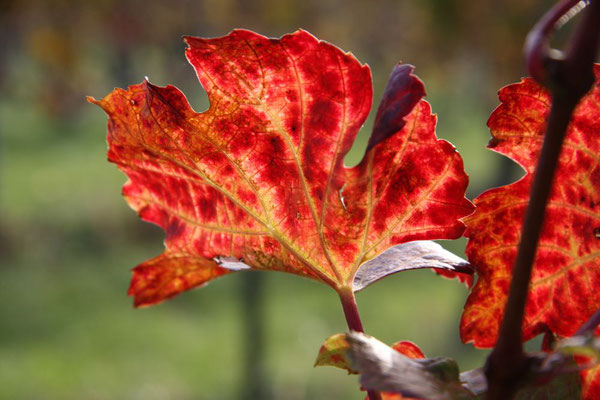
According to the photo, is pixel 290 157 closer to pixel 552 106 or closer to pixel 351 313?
pixel 351 313

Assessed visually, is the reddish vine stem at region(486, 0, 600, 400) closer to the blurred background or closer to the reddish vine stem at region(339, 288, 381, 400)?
the reddish vine stem at region(339, 288, 381, 400)

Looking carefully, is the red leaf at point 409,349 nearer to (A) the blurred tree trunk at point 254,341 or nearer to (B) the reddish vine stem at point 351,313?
(B) the reddish vine stem at point 351,313

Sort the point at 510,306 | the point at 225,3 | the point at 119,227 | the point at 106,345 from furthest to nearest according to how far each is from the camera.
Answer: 1. the point at 119,227
2. the point at 106,345
3. the point at 225,3
4. the point at 510,306

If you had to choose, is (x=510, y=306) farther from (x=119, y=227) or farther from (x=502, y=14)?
(x=119, y=227)

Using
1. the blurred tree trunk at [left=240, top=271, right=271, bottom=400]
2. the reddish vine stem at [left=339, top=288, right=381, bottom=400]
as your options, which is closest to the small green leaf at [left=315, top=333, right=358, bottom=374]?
the reddish vine stem at [left=339, top=288, right=381, bottom=400]

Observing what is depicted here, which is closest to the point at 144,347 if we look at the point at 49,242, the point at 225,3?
the point at 49,242

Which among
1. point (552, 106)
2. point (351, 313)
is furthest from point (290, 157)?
point (552, 106)
